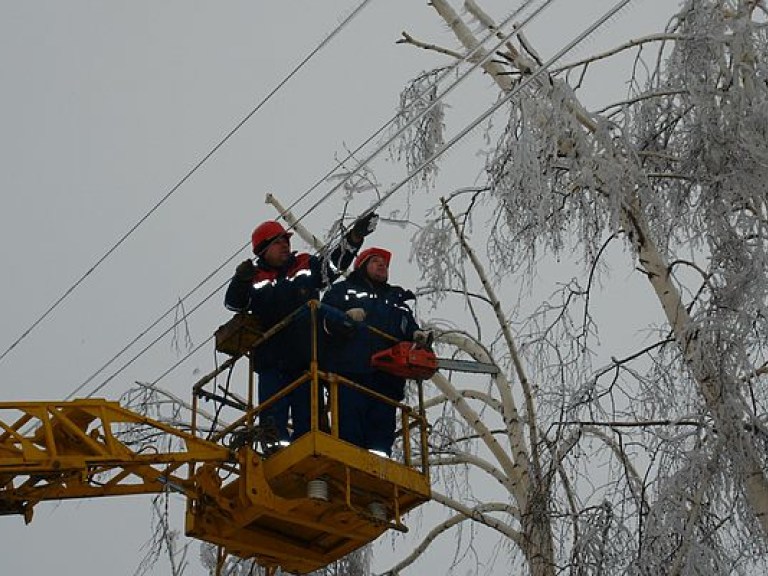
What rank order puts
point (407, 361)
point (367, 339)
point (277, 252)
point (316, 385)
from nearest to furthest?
point (316, 385), point (407, 361), point (367, 339), point (277, 252)

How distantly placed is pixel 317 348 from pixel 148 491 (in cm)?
167

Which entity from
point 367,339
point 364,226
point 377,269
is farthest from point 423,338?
point 364,226

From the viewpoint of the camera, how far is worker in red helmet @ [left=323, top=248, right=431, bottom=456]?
29.8 ft

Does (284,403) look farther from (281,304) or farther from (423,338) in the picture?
(423,338)

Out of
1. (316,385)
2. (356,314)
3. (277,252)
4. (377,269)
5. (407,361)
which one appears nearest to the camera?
(316,385)

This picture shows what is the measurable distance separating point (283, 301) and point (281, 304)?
3cm

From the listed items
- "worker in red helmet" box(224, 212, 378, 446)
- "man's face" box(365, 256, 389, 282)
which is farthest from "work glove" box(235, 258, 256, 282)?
"man's face" box(365, 256, 389, 282)

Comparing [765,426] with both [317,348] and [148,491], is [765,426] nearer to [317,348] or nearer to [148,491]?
[317,348]

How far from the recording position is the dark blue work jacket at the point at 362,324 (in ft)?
30.1

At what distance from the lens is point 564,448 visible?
27.6ft

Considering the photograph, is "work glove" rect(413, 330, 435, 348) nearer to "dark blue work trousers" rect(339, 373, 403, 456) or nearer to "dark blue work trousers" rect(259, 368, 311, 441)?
"dark blue work trousers" rect(339, 373, 403, 456)

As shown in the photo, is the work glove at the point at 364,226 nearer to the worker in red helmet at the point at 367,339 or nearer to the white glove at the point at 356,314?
the worker in red helmet at the point at 367,339

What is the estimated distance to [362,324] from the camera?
29.6 feet

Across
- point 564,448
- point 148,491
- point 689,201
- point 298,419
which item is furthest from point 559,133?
point 148,491
